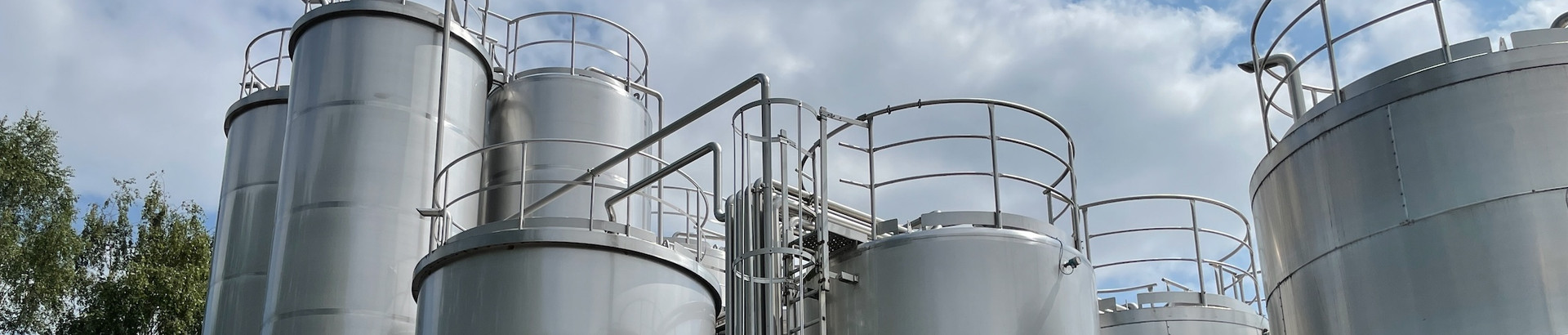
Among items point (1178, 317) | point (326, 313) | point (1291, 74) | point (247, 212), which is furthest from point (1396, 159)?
point (247, 212)

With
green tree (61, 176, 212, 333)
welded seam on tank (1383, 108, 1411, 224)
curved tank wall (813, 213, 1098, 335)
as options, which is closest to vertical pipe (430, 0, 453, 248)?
curved tank wall (813, 213, 1098, 335)

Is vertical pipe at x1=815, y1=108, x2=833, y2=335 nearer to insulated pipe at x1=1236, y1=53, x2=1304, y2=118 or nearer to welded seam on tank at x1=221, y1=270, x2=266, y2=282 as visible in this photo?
insulated pipe at x1=1236, y1=53, x2=1304, y2=118

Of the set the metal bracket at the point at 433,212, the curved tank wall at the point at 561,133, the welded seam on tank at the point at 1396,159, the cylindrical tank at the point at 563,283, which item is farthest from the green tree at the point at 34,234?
the welded seam on tank at the point at 1396,159

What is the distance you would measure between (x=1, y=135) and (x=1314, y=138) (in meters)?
26.7

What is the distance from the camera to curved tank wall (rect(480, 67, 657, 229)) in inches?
596

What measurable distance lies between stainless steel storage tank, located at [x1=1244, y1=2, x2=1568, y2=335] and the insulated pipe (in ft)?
3.33

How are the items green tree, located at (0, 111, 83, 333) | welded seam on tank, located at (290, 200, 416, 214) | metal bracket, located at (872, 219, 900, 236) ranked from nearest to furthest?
metal bracket, located at (872, 219, 900, 236) < welded seam on tank, located at (290, 200, 416, 214) < green tree, located at (0, 111, 83, 333)

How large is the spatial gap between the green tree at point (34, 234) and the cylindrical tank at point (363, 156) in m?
14.4

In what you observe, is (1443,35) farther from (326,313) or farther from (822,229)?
(326,313)

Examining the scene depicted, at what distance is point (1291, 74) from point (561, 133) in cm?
830

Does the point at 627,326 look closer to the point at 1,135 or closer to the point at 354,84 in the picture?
the point at 354,84

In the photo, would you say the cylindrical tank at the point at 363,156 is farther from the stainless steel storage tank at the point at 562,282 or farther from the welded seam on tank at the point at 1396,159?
the welded seam on tank at the point at 1396,159

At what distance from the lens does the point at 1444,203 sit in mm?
8430

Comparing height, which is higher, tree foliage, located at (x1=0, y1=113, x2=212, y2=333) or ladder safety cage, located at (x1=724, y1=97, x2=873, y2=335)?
tree foliage, located at (x1=0, y1=113, x2=212, y2=333)
